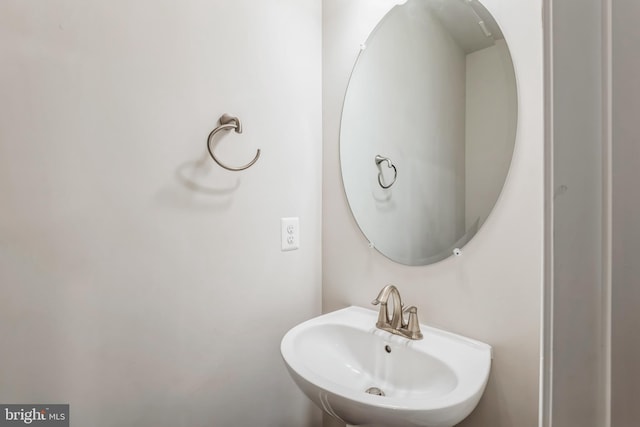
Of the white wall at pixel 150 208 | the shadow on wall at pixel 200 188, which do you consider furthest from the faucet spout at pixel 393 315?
the shadow on wall at pixel 200 188

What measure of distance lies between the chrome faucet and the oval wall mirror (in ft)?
0.49

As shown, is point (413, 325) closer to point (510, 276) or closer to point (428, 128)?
point (510, 276)

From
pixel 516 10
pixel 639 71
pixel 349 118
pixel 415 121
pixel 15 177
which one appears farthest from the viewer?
pixel 349 118

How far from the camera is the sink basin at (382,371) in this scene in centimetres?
65

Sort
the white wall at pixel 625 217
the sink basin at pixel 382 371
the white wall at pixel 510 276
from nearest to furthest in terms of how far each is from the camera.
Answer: the white wall at pixel 625 217
the sink basin at pixel 382 371
the white wall at pixel 510 276

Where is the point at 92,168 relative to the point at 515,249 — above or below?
above

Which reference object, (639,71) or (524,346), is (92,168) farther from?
(524,346)

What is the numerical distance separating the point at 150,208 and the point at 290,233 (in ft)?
1.66

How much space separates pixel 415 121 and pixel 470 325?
2.24 feet

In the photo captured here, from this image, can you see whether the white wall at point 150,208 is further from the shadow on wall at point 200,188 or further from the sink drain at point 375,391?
the sink drain at point 375,391

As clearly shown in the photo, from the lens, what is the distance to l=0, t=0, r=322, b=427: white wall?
73cm

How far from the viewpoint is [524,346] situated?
0.81 m

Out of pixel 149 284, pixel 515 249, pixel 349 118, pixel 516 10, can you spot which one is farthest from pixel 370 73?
pixel 149 284

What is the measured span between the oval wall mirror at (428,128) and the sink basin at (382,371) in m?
0.27
